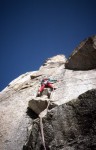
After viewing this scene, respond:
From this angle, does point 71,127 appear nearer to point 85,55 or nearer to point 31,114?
point 31,114

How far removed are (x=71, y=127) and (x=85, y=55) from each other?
1229 centimetres

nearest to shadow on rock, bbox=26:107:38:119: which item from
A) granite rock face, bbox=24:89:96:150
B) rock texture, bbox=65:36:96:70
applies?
Answer: granite rock face, bbox=24:89:96:150

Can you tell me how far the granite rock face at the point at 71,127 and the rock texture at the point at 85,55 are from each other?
36.7ft

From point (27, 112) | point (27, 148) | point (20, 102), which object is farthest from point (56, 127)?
point (20, 102)

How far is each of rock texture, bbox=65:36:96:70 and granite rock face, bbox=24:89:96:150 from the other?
11.2 meters

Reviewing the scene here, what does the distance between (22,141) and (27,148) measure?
10.8 feet

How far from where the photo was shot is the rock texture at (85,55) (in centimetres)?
1648

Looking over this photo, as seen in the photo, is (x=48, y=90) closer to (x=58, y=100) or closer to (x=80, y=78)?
(x=58, y=100)

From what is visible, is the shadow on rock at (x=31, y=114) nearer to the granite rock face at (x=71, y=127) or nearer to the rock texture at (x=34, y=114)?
the rock texture at (x=34, y=114)

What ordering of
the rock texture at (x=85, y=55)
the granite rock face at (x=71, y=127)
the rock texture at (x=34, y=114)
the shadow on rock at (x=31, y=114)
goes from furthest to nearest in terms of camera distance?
the rock texture at (x=85, y=55), the shadow on rock at (x=31, y=114), the rock texture at (x=34, y=114), the granite rock face at (x=71, y=127)

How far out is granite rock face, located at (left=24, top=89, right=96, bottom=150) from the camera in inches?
211

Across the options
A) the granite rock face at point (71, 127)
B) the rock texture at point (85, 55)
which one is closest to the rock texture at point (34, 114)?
the granite rock face at point (71, 127)

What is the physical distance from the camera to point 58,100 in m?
11.3

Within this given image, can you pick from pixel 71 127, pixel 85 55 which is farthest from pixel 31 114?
pixel 85 55
